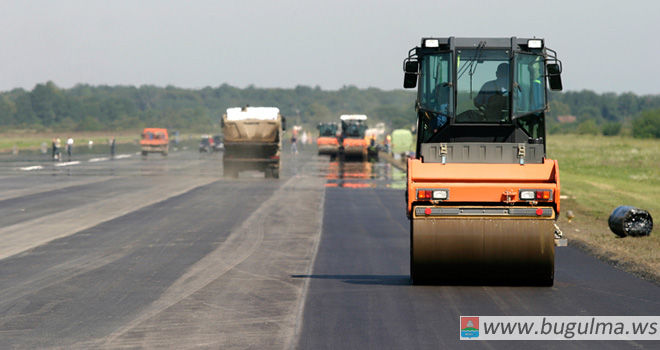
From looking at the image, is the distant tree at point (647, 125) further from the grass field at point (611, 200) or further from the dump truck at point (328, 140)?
the dump truck at point (328, 140)

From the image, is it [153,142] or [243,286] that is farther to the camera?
[153,142]

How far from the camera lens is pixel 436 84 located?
14.7 metres

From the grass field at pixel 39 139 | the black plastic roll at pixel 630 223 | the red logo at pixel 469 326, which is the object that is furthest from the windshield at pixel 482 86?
the grass field at pixel 39 139

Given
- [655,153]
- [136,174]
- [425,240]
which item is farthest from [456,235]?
[655,153]

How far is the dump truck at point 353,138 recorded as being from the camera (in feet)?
222

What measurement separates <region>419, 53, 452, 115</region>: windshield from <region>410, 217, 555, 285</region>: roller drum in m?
2.42

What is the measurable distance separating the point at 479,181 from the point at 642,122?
13365 cm

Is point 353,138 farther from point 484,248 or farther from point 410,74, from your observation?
point 484,248

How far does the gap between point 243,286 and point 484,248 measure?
3675 millimetres

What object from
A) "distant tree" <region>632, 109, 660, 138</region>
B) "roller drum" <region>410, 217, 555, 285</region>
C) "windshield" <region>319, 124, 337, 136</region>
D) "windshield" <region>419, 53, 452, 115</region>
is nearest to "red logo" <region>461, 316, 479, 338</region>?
"roller drum" <region>410, 217, 555, 285</region>

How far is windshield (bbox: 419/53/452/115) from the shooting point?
14.6 m

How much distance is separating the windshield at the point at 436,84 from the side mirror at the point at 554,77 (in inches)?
62.2

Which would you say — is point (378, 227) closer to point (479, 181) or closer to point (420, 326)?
point (479, 181)

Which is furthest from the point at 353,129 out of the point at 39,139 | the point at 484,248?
the point at 39,139
